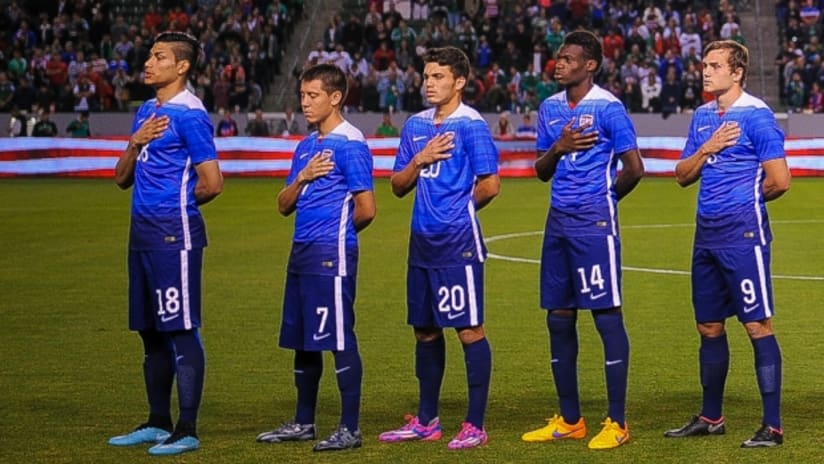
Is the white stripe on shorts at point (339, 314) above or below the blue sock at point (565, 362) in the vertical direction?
above

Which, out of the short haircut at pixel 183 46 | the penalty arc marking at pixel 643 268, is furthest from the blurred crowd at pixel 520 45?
the short haircut at pixel 183 46

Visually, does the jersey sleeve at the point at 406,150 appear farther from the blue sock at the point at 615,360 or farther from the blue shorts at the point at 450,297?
the blue sock at the point at 615,360

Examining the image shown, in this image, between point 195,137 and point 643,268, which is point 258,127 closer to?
point 643,268

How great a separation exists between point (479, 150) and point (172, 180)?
71.1 inches

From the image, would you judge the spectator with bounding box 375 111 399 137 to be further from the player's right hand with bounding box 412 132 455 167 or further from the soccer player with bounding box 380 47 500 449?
the player's right hand with bounding box 412 132 455 167

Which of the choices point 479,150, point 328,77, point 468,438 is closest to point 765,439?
point 468,438

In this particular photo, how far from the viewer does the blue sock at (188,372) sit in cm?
888

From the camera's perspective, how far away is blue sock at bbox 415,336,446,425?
922 cm

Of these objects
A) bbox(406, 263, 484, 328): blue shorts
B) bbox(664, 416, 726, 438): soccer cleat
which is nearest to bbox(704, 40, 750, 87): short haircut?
bbox(406, 263, 484, 328): blue shorts

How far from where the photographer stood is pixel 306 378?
9.09 meters

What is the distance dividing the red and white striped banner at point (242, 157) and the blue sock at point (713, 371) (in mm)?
21314

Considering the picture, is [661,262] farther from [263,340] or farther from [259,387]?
[259,387]

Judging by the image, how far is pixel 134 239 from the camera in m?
8.96

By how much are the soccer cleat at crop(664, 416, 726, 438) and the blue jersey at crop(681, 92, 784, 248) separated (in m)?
1.10
